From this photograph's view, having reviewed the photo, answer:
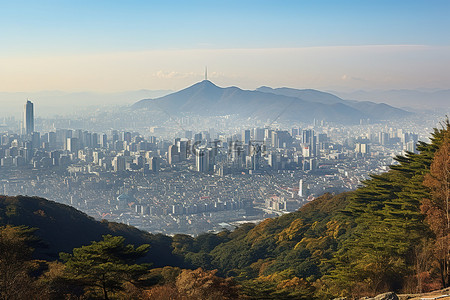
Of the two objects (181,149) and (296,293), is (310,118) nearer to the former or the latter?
(181,149)

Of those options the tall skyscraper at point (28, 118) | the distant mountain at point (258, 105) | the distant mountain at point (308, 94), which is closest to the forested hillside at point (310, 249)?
the tall skyscraper at point (28, 118)

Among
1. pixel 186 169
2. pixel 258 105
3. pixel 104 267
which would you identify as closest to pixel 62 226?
pixel 104 267

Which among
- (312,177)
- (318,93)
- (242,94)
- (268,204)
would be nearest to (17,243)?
(268,204)

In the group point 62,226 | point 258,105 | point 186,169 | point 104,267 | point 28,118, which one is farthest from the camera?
point 258,105

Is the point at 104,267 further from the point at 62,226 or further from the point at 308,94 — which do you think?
the point at 308,94

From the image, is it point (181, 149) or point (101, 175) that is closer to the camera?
point (101, 175)

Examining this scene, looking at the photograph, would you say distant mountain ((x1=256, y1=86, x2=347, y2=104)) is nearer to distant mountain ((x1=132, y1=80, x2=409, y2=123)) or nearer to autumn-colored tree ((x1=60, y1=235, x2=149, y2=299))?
distant mountain ((x1=132, y1=80, x2=409, y2=123))
